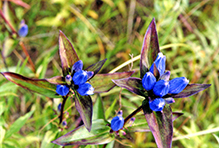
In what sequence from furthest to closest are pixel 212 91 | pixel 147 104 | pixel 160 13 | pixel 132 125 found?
pixel 212 91 < pixel 160 13 < pixel 132 125 < pixel 147 104

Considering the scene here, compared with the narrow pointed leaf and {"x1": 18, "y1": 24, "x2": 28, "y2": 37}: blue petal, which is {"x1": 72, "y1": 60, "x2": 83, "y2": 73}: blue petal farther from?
{"x1": 18, "y1": 24, "x2": 28, "y2": 37}: blue petal

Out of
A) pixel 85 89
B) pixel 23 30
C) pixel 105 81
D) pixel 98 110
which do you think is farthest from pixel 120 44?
pixel 85 89

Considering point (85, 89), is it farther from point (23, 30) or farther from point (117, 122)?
point (23, 30)

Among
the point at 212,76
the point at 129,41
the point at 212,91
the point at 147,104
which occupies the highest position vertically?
the point at 147,104

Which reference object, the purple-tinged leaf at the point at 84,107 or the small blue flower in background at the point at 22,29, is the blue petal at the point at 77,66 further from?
the small blue flower in background at the point at 22,29

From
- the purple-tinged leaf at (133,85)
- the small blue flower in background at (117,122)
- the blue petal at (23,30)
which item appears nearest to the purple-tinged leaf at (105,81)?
the purple-tinged leaf at (133,85)

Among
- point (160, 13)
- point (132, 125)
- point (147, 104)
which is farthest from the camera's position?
point (160, 13)

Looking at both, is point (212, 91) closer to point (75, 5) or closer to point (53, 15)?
point (75, 5)

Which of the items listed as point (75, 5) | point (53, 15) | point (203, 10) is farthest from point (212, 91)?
point (53, 15)
